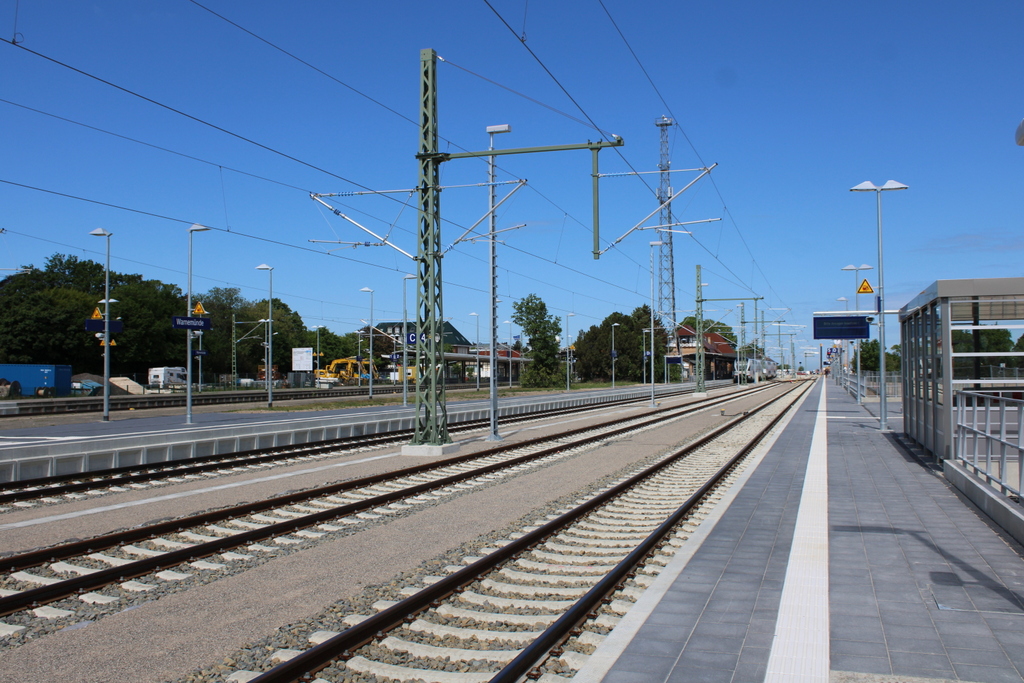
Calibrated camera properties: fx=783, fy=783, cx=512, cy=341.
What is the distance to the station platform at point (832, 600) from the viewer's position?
4762 millimetres

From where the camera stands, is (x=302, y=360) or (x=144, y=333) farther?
(x=144, y=333)

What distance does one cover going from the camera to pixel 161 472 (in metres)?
14.6

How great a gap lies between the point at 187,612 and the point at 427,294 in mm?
11514

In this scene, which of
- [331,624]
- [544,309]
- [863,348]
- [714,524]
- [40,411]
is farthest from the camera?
[863,348]

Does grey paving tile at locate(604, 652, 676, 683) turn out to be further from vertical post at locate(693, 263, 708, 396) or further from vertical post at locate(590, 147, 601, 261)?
vertical post at locate(693, 263, 708, 396)

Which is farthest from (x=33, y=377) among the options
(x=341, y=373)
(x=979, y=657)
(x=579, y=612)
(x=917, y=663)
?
(x=979, y=657)

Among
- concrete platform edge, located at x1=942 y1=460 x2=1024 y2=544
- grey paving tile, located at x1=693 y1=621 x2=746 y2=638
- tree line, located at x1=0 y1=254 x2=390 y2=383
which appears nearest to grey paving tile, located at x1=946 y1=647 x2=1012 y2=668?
grey paving tile, located at x1=693 y1=621 x2=746 y2=638

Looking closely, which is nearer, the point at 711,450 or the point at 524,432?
the point at 711,450

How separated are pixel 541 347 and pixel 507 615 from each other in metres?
68.3

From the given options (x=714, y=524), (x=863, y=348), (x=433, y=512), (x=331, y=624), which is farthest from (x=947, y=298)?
(x=863, y=348)

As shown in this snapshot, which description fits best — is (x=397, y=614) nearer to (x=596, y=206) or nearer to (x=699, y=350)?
(x=596, y=206)

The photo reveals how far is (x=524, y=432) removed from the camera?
25.2 m

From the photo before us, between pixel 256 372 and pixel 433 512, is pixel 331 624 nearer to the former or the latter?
pixel 433 512

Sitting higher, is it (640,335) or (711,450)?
(640,335)
